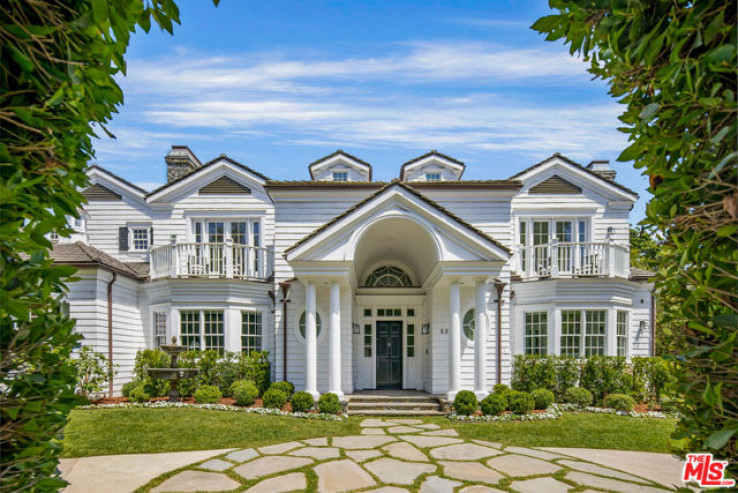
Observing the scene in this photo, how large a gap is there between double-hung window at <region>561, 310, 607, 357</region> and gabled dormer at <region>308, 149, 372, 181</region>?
10270 millimetres

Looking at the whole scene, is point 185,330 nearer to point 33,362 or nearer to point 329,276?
point 329,276

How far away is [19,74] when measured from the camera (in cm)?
183

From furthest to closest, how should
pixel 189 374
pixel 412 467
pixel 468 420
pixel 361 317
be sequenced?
1. pixel 361 317
2. pixel 189 374
3. pixel 468 420
4. pixel 412 467

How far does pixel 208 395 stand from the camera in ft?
36.5

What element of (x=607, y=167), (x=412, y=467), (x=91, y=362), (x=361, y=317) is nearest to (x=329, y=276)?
(x=361, y=317)

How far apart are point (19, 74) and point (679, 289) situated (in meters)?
3.31

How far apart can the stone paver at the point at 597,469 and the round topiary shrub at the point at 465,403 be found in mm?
3864

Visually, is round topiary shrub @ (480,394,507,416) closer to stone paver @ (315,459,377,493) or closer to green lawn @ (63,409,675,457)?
green lawn @ (63,409,675,457)

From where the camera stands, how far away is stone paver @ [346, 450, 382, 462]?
19.9 ft

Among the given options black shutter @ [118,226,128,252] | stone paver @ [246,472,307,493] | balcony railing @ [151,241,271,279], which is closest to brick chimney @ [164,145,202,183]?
black shutter @ [118,226,128,252]

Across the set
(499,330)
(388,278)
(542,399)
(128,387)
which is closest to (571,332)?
(499,330)

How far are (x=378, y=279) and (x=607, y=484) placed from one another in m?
9.83

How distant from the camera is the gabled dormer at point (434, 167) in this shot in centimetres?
1844

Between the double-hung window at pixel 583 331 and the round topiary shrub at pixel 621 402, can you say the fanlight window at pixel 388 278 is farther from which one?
the round topiary shrub at pixel 621 402
